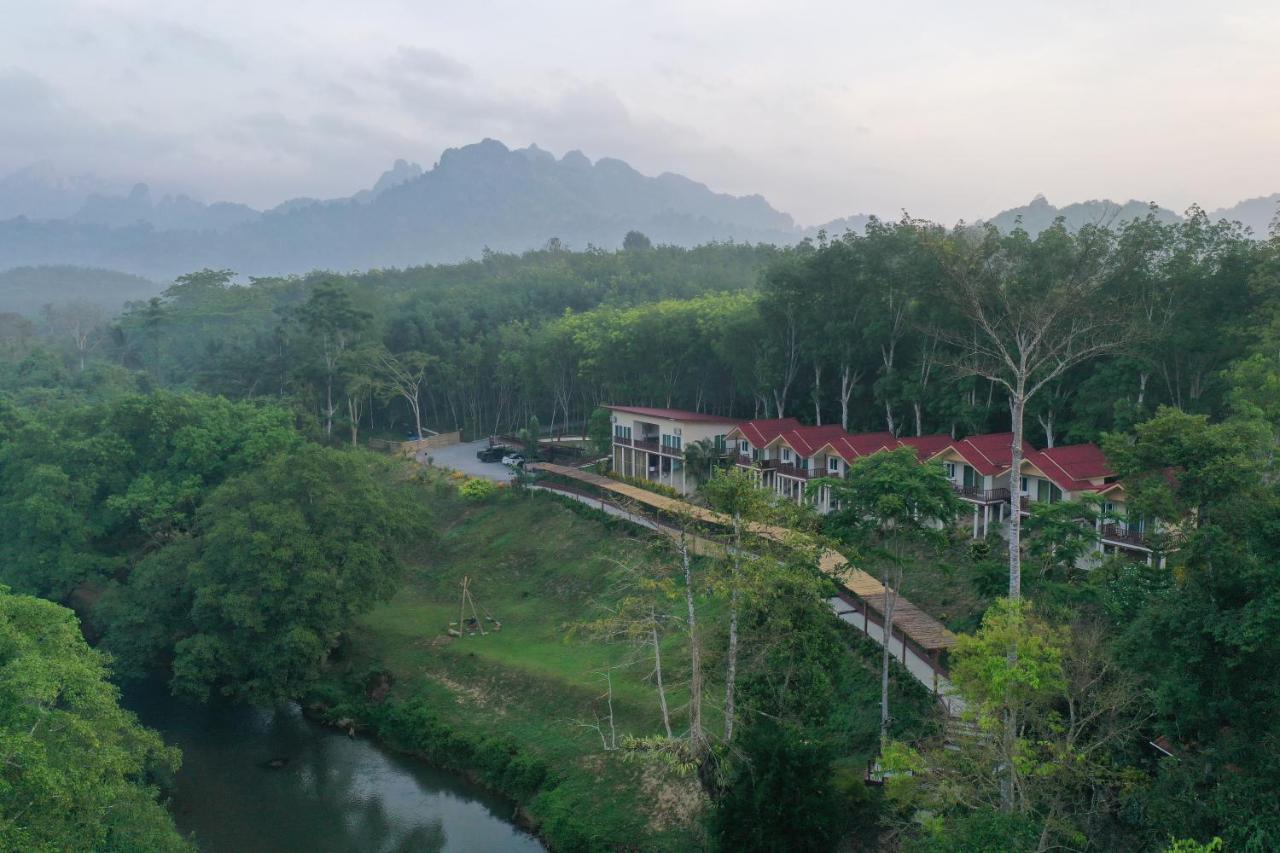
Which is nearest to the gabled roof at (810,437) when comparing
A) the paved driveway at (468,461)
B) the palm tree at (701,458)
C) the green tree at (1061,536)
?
the palm tree at (701,458)

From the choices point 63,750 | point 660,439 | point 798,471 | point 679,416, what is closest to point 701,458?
point 679,416

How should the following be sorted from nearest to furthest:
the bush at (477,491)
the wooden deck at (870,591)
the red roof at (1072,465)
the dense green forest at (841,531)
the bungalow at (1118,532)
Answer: the dense green forest at (841,531)
the wooden deck at (870,591)
the bungalow at (1118,532)
the red roof at (1072,465)
the bush at (477,491)

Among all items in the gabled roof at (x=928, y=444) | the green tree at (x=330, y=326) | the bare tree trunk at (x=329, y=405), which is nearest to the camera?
the gabled roof at (x=928, y=444)

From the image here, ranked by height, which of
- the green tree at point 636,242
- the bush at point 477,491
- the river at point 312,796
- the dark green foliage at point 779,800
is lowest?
the river at point 312,796

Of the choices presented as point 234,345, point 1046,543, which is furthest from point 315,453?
point 234,345

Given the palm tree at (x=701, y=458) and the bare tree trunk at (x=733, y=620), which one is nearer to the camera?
the bare tree trunk at (x=733, y=620)

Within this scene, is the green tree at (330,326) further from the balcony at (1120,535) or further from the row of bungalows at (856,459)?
the balcony at (1120,535)
